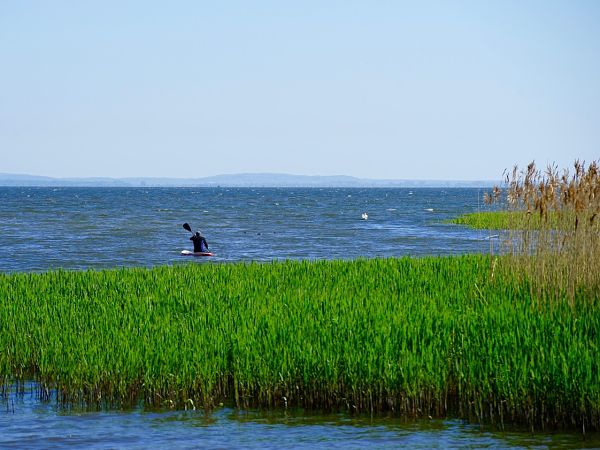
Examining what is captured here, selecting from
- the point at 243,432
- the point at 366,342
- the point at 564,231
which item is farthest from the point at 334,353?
the point at 564,231

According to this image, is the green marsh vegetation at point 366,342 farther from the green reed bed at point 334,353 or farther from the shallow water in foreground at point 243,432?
the shallow water in foreground at point 243,432

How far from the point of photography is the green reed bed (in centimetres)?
1078

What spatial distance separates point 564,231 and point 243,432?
6.94 meters

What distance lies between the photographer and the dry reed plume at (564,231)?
14570 millimetres

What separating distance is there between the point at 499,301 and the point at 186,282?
7.50 m

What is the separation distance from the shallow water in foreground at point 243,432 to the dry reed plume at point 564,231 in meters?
4.00

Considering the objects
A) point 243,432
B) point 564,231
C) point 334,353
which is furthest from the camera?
point 564,231

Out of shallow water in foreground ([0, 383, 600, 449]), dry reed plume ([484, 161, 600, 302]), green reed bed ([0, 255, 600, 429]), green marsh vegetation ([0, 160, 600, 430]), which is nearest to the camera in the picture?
shallow water in foreground ([0, 383, 600, 449])

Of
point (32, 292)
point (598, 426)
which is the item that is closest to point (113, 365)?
point (598, 426)

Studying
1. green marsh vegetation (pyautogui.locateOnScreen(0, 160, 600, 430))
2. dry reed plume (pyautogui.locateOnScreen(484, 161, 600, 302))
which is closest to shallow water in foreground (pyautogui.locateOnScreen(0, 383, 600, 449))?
green marsh vegetation (pyautogui.locateOnScreen(0, 160, 600, 430))

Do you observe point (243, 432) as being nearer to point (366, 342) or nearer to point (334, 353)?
point (334, 353)

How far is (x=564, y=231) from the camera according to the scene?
15102 mm

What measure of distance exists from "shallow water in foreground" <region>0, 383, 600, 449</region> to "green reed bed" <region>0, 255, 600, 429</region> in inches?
10.3

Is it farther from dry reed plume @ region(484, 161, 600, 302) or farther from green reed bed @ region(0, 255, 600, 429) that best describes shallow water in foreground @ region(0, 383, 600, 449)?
dry reed plume @ region(484, 161, 600, 302)
